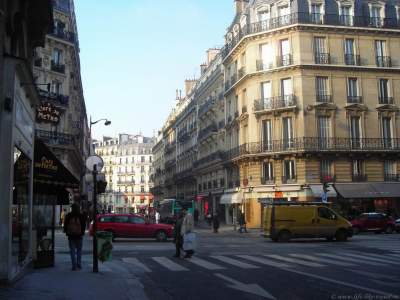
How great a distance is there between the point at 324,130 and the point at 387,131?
5.68 meters

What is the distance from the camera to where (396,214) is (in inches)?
1700

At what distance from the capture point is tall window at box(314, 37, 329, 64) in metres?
43.9

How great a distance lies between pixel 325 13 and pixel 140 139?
4748 inches

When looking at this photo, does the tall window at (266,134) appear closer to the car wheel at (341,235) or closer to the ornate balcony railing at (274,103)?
the ornate balcony railing at (274,103)

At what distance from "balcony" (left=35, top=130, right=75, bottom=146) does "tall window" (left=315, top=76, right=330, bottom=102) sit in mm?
22642

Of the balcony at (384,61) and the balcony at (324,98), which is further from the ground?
the balcony at (384,61)

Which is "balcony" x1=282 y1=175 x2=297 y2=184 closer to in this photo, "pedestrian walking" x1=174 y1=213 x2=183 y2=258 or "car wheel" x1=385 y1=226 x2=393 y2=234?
"car wheel" x1=385 y1=226 x2=393 y2=234

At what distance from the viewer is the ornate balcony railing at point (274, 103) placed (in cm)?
4338

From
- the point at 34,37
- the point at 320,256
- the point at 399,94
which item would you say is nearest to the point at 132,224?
the point at 320,256

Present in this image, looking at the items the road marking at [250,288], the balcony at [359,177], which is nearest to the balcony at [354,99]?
the balcony at [359,177]

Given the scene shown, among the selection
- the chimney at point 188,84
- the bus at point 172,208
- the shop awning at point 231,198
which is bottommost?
the bus at point 172,208

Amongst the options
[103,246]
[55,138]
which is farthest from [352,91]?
[103,246]

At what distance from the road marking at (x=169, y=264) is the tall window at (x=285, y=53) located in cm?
2938

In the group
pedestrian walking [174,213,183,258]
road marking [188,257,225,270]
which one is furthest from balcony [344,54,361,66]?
road marking [188,257,225,270]
